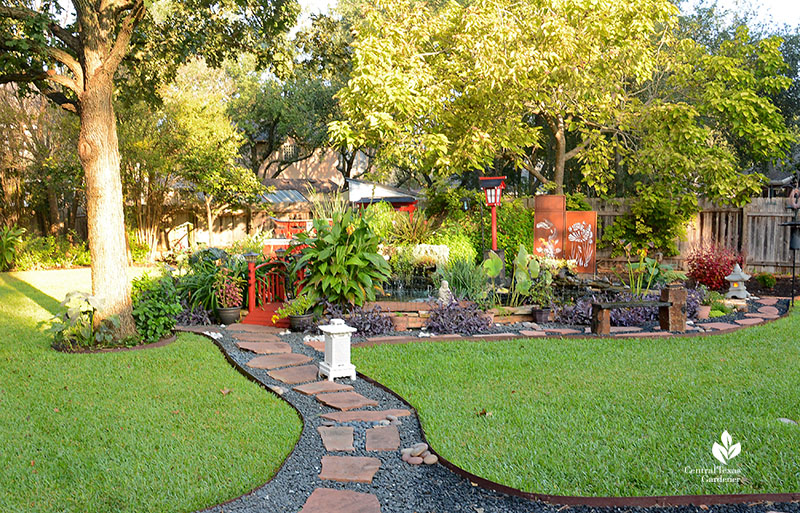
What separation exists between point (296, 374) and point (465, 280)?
10.1ft

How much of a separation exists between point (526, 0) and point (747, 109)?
4.69m

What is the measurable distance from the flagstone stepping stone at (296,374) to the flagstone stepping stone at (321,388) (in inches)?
5.8

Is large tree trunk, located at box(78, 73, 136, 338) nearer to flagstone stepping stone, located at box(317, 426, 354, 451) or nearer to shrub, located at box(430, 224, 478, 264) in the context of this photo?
flagstone stepping stone, located at box(317, 426, 354, 451)

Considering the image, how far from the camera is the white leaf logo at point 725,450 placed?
9.74ft

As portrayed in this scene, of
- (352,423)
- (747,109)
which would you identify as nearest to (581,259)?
(747,109)

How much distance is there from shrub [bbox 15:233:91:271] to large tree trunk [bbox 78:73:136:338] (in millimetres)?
9780

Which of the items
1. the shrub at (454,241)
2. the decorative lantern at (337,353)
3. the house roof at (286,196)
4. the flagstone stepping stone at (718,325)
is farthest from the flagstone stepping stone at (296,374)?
the house roof at (286,196)

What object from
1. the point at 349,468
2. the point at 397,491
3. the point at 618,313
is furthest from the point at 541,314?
the point at 397,491

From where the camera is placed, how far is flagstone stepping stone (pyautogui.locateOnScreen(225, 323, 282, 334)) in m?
6.63

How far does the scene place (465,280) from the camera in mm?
7348

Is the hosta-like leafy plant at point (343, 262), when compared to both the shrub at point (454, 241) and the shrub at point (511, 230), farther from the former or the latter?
the shrub at point (511, 230)

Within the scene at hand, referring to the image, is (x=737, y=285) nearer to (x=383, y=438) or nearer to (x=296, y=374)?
(x=296, y=374)

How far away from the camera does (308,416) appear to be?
395 cm

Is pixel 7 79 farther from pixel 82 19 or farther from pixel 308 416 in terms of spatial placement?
pixel 308 416
